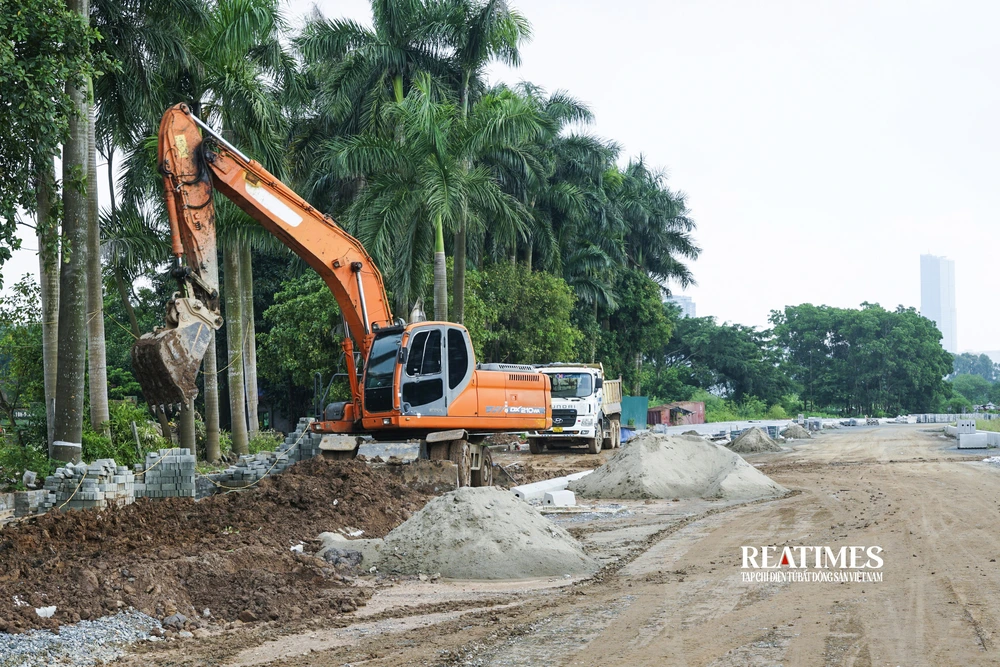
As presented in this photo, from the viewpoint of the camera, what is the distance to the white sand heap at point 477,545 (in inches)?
433

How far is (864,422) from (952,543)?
54.8 metres

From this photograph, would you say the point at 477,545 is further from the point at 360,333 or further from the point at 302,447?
the point at 302,447

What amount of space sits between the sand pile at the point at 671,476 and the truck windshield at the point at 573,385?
29.3 ft

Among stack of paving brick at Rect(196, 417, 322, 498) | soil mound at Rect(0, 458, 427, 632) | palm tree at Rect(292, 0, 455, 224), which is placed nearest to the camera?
soil mound at Rect(0, 458, 427, 632)

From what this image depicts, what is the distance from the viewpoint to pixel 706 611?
8.80 metres

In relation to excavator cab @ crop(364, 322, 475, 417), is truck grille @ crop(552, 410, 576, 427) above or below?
below

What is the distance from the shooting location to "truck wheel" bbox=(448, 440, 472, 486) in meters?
17.6

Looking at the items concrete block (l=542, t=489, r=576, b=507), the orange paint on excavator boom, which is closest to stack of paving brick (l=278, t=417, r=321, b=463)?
the orange paint on excavator boom

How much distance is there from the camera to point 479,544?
1115 cm

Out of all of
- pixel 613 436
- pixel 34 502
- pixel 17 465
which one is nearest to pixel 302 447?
pixel 34 502

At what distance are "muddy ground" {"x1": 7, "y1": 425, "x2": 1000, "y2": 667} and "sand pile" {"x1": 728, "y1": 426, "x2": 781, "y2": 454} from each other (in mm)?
18926

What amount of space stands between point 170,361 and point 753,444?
25803 mm

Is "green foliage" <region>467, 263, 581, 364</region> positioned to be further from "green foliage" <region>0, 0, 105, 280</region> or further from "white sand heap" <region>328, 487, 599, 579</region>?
"white sand heap" <region>328, 487, 599, 579</region>

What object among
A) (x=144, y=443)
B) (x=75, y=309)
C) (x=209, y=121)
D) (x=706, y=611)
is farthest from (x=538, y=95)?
(x=706, y=611)
